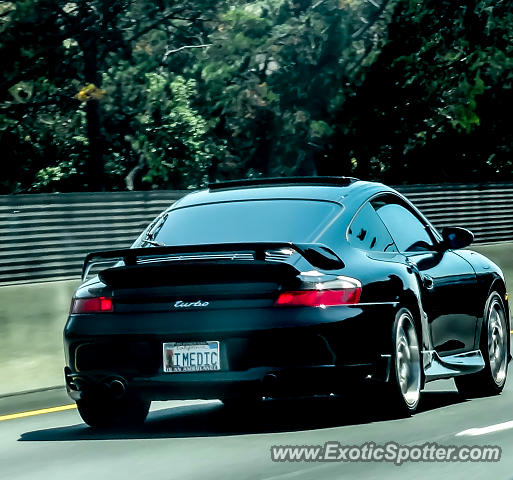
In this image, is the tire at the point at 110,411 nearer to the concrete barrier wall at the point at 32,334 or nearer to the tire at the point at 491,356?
the tire at the point at 491,356

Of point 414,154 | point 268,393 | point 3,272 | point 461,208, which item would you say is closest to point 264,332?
point 268,393

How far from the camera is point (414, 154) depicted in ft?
160

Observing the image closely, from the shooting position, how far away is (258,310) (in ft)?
27.5

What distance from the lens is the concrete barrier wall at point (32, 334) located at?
12359 millimetres

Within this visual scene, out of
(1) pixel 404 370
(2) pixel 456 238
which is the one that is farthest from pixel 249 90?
(1) pixel 404 370

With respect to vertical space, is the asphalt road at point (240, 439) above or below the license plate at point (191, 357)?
below

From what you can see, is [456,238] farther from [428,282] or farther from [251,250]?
[251,250]

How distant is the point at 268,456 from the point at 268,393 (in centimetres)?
70

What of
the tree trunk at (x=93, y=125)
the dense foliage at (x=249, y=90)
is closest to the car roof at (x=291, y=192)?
the dense foliage at (x=249, y=90)

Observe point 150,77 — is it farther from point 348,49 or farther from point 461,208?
point 461,208

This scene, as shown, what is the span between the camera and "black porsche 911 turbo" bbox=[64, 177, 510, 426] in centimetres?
839

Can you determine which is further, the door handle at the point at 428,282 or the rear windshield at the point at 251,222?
the door handle at the point at 428,282
